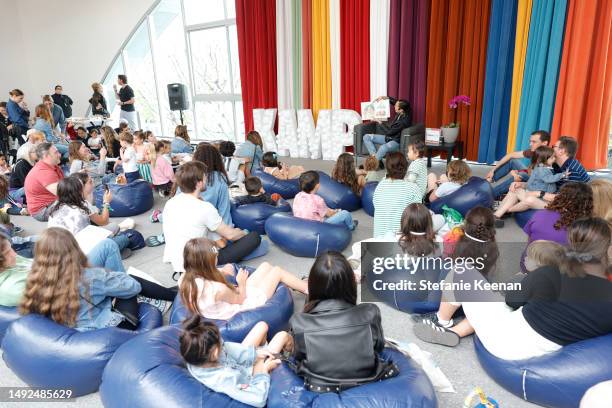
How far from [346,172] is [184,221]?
2.10 metres

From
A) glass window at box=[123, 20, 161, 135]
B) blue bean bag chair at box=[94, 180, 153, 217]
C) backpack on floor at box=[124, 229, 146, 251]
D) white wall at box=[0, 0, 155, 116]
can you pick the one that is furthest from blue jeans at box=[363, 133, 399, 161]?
white wall at box=[0, 0, 155, 116]

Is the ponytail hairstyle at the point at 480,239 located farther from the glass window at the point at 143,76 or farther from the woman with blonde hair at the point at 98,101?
the glass window at the point at 143,76

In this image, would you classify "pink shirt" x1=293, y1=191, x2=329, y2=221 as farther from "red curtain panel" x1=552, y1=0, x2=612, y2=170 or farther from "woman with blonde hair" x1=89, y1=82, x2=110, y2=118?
"woman with blonde hair" x1=89, y1=82, x2=110, y2=118

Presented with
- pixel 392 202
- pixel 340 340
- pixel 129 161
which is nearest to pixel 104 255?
pixel 340 340

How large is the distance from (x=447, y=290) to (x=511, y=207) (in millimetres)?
2016

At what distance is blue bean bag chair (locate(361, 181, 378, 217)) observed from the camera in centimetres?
459

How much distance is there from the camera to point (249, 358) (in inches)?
80.0

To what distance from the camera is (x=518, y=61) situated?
559cm

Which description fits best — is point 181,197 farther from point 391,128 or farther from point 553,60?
point 553,60

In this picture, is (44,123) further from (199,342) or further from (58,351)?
(199,342)

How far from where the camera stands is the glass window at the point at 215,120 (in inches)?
394

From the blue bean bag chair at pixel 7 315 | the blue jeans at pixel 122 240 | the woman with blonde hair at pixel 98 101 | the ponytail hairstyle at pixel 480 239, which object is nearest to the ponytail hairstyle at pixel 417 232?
the ponytail hairstyle at pixel 480 239

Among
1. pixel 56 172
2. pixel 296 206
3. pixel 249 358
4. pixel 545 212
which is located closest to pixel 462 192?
pixel 545 212

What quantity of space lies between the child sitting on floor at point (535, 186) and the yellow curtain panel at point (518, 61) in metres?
1.71
